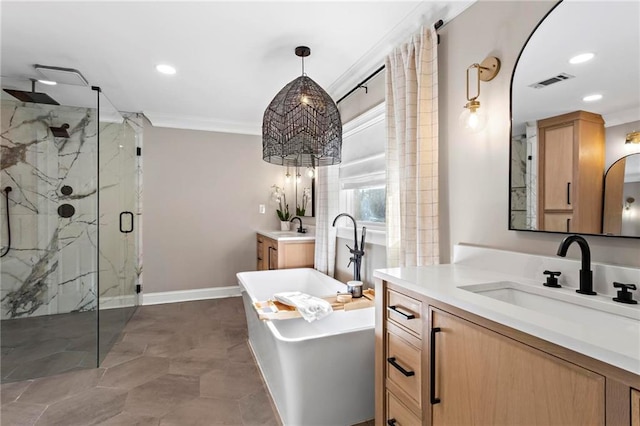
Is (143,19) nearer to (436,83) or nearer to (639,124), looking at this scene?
(436,83)

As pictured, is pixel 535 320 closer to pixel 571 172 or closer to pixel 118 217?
pixel 571 172

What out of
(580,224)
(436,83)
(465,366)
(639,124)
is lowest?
(465,366)

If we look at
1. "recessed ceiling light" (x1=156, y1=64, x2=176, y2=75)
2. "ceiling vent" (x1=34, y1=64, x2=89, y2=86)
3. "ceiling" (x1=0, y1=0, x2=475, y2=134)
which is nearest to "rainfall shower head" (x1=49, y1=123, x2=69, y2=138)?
"ceiling" (x1=0, y1=0, x2=475, y2=134)

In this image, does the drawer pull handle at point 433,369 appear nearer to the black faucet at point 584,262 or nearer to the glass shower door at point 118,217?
the black faucet at point 584,262

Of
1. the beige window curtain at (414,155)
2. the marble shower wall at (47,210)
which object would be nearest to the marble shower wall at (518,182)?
the beige window curtain at (414,155)

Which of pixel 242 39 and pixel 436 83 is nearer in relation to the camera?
pixel 436 83

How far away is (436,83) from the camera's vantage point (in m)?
1.80

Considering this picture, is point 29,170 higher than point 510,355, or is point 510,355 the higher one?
point 29,170

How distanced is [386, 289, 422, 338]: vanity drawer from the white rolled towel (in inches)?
29.5

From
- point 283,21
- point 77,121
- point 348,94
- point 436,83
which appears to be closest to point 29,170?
point 77,121

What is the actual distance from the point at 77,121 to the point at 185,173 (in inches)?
51.1

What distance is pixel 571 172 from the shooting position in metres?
1.23

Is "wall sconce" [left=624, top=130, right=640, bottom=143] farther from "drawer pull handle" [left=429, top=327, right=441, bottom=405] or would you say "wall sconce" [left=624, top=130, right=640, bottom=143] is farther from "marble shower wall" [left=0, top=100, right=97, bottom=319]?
"marble shower wall" [left=0, top=100, right=97, bottom=319]

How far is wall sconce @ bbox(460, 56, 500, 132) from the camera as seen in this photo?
1.55m
